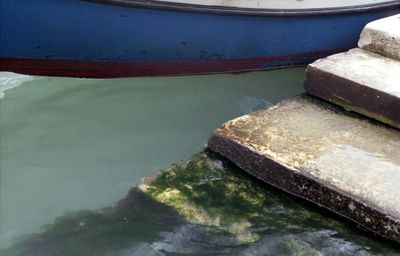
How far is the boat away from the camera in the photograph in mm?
3721

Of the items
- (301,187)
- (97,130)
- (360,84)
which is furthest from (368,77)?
(97,130)

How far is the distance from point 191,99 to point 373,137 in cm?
158

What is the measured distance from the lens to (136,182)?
3.31m

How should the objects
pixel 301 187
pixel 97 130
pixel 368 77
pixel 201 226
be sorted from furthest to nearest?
1. pixel 97 130
2. pixel 368 77
3. pixel 301 187
4. pixel 201 226

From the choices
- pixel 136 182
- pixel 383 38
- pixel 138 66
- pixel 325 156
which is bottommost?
pixel 136 182

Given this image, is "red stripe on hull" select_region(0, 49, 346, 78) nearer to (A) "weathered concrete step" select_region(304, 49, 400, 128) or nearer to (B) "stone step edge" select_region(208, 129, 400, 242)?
(A) "weathered concrete step" select_region(304, 49, 400, 128)

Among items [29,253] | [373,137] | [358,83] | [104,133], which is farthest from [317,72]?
[29,253]

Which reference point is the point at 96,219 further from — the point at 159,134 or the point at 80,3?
the point at 80,3

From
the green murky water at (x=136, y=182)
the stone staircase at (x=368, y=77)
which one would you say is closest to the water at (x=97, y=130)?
the green murky water at (x=136, y=182)

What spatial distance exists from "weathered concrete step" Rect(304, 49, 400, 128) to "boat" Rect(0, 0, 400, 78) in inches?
34.7

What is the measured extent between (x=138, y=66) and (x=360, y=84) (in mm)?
1709

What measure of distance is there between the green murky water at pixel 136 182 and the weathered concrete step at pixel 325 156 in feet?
0.31

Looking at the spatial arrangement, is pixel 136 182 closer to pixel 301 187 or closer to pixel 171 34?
pixel 301 187

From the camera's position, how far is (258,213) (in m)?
2.87
